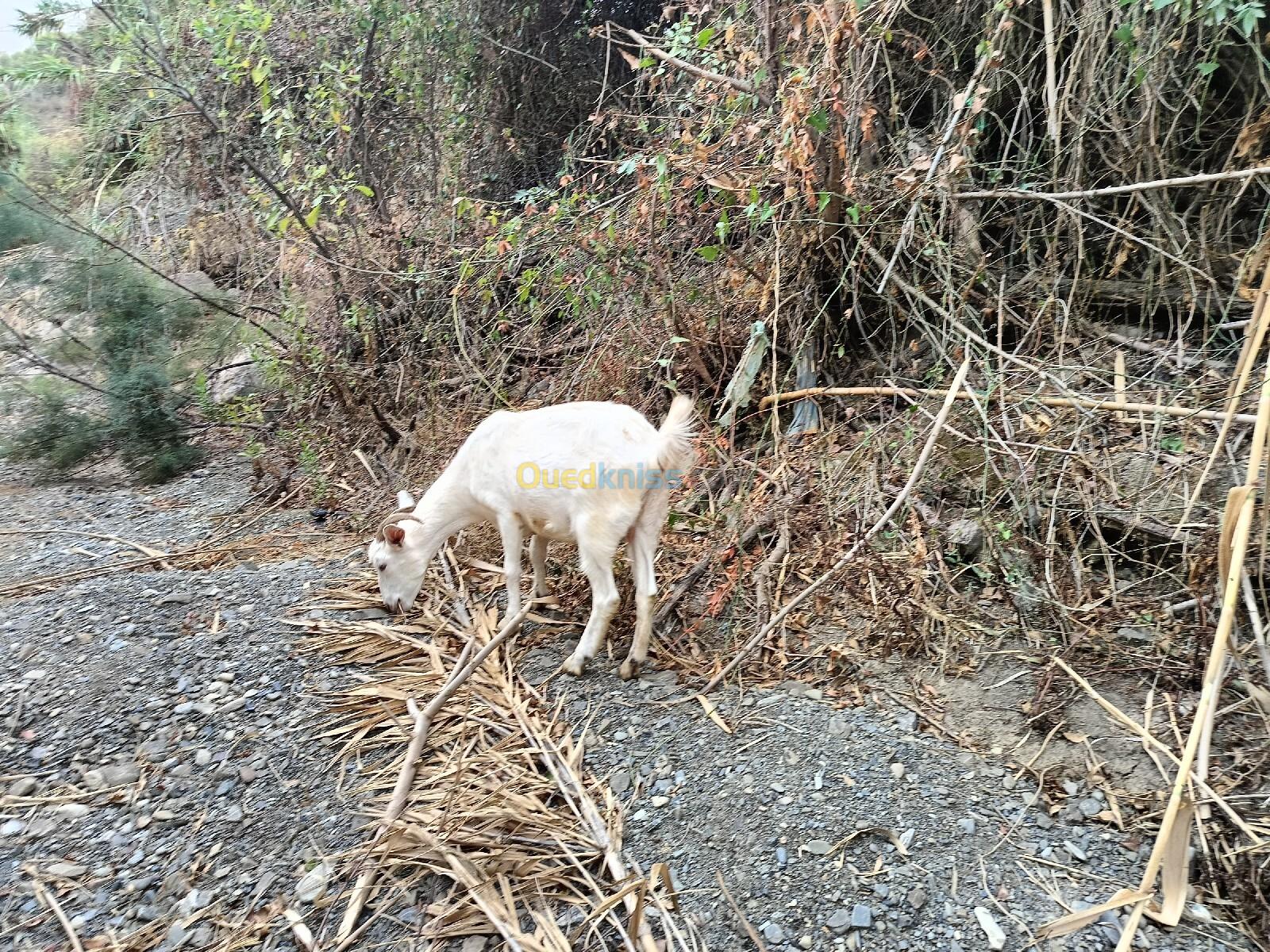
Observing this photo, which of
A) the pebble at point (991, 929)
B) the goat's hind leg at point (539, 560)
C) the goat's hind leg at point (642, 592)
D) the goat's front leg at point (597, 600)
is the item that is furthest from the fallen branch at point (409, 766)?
the pebble at point (991, 929)

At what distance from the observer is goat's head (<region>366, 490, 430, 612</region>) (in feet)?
12.6

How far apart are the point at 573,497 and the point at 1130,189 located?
2.91 metres

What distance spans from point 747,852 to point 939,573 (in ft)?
5.47

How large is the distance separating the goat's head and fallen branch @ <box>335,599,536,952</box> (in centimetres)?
80

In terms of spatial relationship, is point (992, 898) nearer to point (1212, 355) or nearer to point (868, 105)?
point (1212, 355)

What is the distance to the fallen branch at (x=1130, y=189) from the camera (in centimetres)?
325

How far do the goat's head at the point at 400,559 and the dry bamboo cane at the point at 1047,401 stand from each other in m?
2.06

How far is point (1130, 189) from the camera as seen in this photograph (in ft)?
11.7

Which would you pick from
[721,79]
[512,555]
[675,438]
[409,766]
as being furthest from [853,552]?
[721,79]

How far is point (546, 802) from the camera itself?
9.36 feet

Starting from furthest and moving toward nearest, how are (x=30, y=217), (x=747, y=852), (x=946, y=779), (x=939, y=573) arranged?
(x=30, y=217), (x=939, y=573), (x=946, y=779), (x=747, y=852)

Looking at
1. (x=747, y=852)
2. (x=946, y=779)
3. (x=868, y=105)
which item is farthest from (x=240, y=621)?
(x=868, y=105)

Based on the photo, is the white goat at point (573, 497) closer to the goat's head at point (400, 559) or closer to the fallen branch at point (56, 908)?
the goat's head at point (400, 559)

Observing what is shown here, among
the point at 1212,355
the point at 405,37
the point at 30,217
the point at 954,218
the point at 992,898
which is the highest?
the point at 405,37
